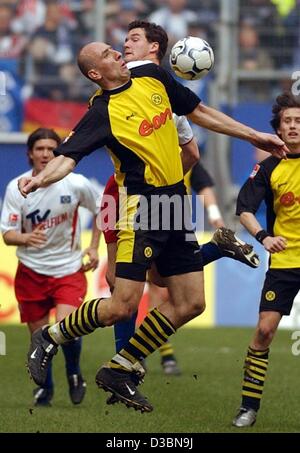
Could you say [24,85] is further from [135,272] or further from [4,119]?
[135,272]

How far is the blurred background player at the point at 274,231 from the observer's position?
26.4 ft

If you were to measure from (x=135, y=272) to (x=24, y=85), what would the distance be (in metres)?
10.2

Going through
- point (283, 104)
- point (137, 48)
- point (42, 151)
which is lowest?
point (42, 151)

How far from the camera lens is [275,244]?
7.77m

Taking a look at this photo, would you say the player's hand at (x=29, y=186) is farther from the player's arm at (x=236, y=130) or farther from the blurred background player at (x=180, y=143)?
the player's arm at (x=236, y=130)

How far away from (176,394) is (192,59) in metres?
3.15

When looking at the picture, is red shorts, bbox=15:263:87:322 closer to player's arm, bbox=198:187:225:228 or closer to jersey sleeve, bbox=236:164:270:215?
jersey sleeve, bbox=236:164:270:215

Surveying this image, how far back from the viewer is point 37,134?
9398mm

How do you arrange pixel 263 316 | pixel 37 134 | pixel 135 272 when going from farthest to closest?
pixel 37 134 < pixel 263 316 < pixel 135 272

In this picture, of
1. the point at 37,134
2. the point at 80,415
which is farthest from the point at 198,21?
the point at 80,415

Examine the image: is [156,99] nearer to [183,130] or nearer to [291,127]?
[183,130]
